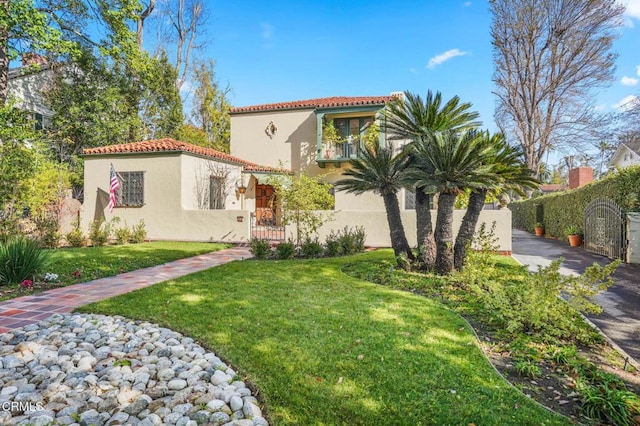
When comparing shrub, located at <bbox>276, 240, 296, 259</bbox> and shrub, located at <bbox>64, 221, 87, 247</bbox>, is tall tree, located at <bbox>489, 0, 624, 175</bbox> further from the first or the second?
shrub, located at <bbox>64, 221, 87, 247</bbox>

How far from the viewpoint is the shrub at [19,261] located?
27.3ft

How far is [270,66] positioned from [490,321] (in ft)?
85.4

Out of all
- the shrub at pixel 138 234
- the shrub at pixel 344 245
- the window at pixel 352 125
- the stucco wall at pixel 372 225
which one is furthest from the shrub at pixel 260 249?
the window at pixel 352 125

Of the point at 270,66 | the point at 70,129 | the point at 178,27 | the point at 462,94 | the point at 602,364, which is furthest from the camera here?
the point at 178,27

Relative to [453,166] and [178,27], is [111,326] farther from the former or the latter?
[178,27]

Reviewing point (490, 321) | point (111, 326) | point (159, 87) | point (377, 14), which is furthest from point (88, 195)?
point (490, 321)

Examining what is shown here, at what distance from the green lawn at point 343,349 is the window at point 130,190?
43.5 feet

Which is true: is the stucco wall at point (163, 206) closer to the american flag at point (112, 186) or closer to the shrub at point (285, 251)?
the american flag at point (112, 186)

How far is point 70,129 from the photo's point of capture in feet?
79.9

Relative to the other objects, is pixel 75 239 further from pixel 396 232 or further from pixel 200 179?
pixel 396 232

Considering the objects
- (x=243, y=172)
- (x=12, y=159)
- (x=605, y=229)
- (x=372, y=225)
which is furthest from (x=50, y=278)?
(x=605, y=229)

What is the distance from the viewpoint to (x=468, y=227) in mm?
9438

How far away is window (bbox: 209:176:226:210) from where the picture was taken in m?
20.8

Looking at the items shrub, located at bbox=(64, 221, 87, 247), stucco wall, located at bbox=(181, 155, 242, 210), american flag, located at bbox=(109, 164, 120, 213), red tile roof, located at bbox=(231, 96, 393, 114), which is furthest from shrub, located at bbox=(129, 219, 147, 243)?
red tile roof, located at bbox=(231, 96, 393, 114)
